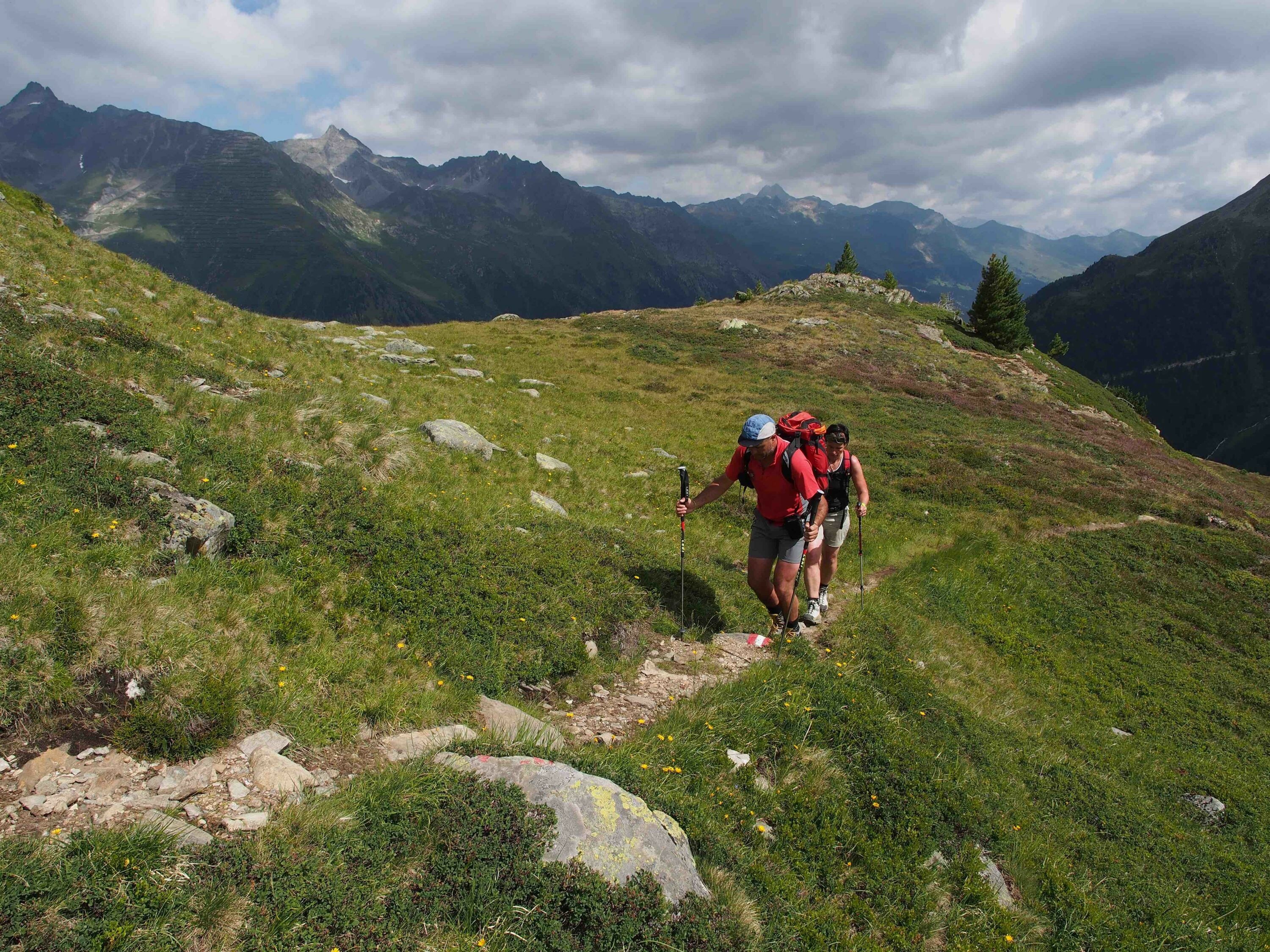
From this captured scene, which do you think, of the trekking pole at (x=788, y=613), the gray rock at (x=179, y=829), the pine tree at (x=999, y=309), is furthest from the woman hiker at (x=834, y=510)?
the pine tree at (x=999, y=309)

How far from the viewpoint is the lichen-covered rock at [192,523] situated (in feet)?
22.8

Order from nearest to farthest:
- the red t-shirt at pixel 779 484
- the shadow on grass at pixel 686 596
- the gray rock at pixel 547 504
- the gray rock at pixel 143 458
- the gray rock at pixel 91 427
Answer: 1. the gray rock at pixel 143 458
2. the gray rock at pixel 91 427
3. the red t-shirt at pixel 779 484
4. the shadow on grass at pixel 686 596
5. the gray rock at pixel 547 504

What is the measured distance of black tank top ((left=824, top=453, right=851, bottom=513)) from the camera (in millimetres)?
11570

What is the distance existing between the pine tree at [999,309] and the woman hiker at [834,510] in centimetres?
7118

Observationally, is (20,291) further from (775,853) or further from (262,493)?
(775,853)

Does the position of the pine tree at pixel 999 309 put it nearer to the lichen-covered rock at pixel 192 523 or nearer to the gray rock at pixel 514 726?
the gray rock at pixel 514 726

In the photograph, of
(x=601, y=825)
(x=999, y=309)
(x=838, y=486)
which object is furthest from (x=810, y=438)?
(x=999, y=309)

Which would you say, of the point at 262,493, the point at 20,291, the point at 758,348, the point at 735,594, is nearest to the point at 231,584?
the point at 262,493

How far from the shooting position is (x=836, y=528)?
11.8 m

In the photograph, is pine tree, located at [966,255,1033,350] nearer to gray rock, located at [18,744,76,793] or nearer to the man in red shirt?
the man in red shirt

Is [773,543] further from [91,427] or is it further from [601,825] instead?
[91,427]

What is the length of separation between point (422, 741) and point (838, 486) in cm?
878

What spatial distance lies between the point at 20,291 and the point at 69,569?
29.0 ft

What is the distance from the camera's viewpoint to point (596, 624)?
896cm
